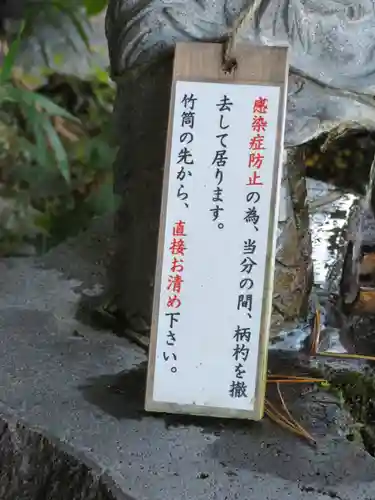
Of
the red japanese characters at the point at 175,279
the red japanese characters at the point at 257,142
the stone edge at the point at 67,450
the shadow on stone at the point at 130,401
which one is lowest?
the stone edge at the point at 67,450

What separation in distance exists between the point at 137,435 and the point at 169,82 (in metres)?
0.41

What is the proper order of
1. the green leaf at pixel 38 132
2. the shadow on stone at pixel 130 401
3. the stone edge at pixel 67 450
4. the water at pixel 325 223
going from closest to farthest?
the stone edge at pixel 67 450 → the shadow on stone at pixel 130 401 → the water at pixel 325 223 → the green leaf at pixel 38 132

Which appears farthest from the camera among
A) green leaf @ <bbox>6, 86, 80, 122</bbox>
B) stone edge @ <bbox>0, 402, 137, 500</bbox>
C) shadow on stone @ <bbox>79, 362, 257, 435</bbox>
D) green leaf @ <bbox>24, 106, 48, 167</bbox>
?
green leaf @ <bbox>24, 106, 48, 167</bbox>

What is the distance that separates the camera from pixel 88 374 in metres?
0.90

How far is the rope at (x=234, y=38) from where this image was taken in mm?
772

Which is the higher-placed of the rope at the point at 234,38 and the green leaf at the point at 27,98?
the green leaf at the point at 27,98

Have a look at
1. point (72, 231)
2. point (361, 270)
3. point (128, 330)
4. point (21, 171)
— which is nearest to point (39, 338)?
point (128, 330)

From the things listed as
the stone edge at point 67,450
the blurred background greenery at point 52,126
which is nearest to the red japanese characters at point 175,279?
the stone edge at point 67,450

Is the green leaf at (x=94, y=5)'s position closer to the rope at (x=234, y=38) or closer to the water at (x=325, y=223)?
the water at (x=325, y=223)

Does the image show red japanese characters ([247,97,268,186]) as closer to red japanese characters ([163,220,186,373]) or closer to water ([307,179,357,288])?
red japanese characters ([163,220,186,373])

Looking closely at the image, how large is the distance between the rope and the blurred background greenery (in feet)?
3.03

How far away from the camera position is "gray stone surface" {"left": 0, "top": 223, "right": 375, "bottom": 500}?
0.70 metres

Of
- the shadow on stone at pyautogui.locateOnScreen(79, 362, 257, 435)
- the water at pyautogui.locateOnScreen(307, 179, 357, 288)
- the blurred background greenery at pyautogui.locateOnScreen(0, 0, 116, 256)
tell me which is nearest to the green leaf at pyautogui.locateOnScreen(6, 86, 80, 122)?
the blurred background greenery at pyautogui.locateOnScreen(0, 0, 116, 256)

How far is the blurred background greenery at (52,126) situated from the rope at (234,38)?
92cm
